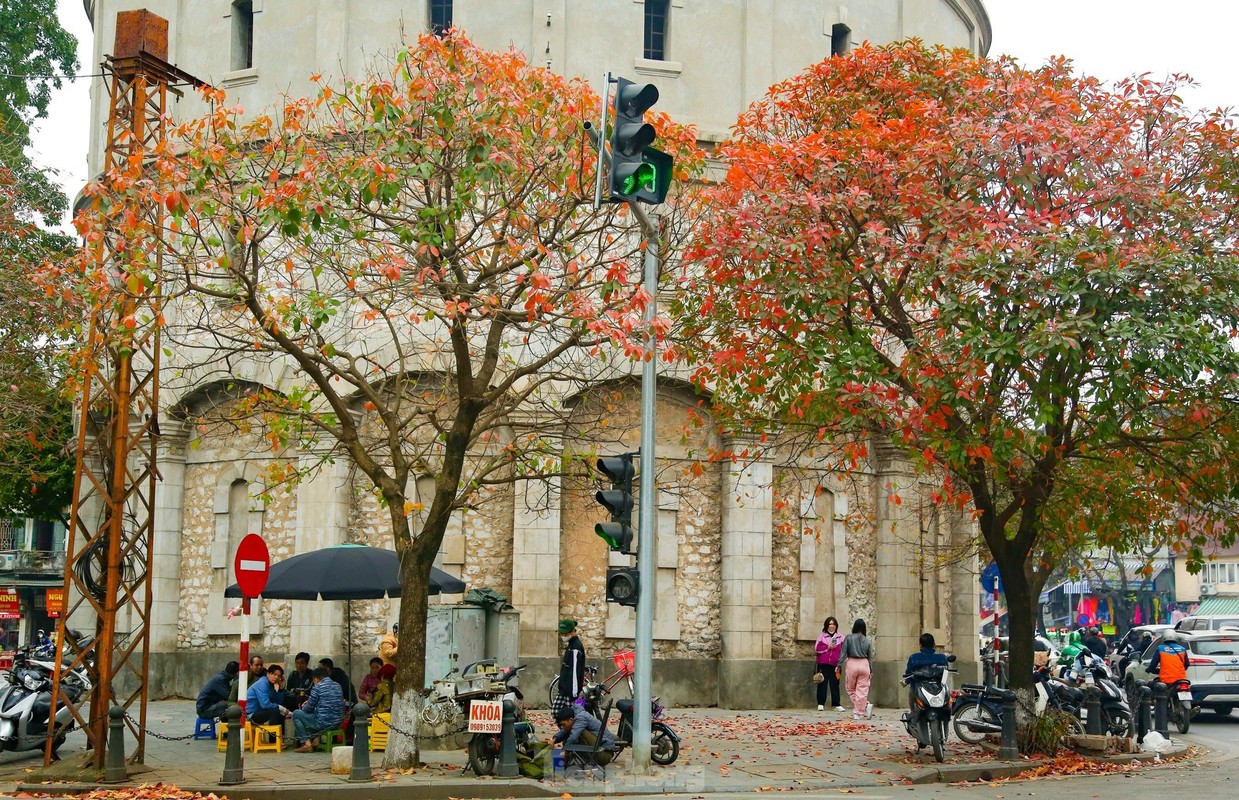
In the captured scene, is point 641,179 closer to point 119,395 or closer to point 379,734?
point 119,395

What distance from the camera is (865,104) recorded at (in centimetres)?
1808

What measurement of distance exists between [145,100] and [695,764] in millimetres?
9578

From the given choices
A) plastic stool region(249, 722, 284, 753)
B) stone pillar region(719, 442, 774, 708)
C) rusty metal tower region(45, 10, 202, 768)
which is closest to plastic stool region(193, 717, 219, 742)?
plastic stool region(249, 722, 284, 753)

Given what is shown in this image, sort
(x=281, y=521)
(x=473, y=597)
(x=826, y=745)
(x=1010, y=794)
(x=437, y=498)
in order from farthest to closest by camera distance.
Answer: (x=281, y=521)
(x=473, y=597)
(x=826, y=745)
(x=437, y=498)
(x=1010, y=794)

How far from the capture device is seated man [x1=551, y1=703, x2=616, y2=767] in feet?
47.4

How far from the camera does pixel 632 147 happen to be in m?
12.9

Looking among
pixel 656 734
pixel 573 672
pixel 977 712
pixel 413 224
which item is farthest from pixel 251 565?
pixel 977 712

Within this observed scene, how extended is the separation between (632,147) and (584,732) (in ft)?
20.3

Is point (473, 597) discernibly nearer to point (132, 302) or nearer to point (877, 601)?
point (132, 302)

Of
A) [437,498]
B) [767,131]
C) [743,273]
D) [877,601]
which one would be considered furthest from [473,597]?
[877,601]

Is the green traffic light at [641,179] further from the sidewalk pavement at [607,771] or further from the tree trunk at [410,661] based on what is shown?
the sidewalk pavement at [607,771]

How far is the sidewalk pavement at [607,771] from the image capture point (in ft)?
43.4

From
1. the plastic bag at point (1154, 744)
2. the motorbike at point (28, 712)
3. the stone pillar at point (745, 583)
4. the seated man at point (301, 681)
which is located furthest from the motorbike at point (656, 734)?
the stone pillar at point (745, 583)

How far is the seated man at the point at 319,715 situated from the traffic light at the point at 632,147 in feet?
23.8
